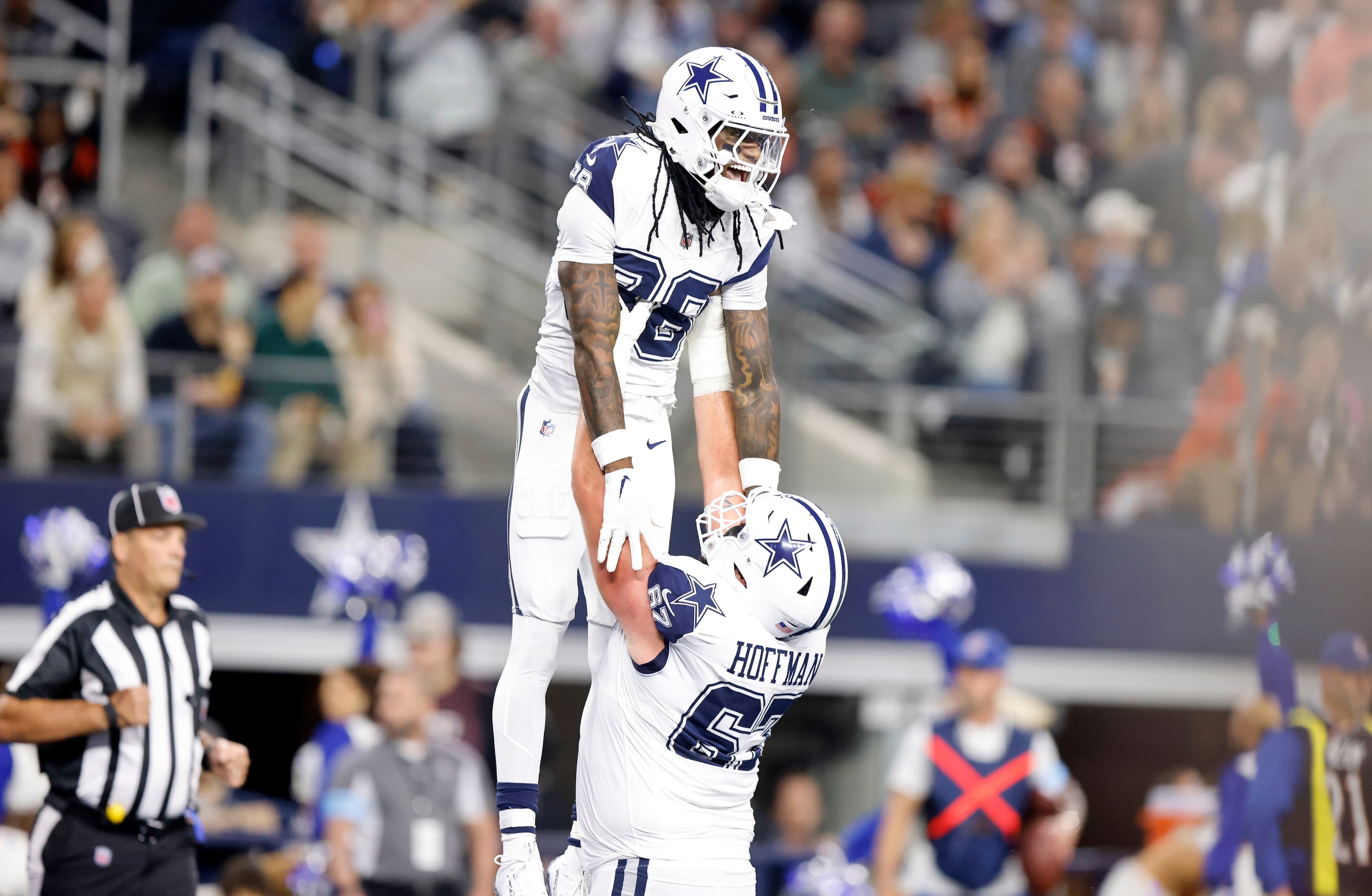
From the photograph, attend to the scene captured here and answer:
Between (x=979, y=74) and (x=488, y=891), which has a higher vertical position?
(x=979, y=74)

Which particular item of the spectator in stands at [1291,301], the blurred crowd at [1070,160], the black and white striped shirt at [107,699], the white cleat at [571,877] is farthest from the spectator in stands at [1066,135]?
the white cleat at [571,877]

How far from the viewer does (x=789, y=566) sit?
15.2ft

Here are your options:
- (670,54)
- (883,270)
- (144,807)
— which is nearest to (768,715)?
(144,807)

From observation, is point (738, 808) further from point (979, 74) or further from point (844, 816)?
point (979, 74)

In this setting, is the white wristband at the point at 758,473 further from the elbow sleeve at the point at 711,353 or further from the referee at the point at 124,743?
the referee at the point at 124,743

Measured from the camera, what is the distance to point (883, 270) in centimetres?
1197

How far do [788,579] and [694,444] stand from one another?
537 cm

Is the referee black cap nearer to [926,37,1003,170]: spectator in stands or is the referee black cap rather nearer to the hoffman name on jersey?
the hoffman name on jersey

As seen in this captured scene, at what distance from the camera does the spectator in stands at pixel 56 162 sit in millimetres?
11289

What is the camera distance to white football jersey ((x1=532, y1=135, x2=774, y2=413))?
506cm

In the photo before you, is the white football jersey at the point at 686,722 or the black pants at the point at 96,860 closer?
the white football jersey at the point at 686,722

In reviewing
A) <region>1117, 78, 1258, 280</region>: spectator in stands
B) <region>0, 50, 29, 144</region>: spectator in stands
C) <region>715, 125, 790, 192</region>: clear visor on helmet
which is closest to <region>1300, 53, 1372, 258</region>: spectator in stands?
<region>1117, 78, 1258, 280</region>: spectator in stands

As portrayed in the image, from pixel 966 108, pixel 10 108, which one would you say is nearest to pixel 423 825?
pixel 10 108

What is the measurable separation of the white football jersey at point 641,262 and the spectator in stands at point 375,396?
4.73m
